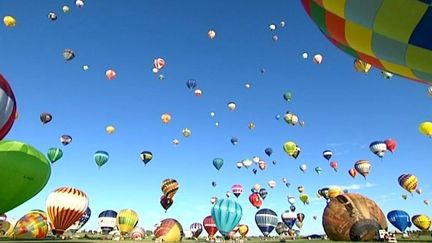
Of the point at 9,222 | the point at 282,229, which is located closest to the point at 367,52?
the point at 9,222

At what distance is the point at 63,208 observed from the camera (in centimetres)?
3188

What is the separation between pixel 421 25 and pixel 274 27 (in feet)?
109

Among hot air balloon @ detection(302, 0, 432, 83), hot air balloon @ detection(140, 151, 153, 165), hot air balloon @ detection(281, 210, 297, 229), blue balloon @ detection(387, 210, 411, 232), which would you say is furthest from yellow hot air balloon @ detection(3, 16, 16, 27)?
blue balloon @ detection(387, 210, 411, 232)

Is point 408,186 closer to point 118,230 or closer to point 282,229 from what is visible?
point 282,229

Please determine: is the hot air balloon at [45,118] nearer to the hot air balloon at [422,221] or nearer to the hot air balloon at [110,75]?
the hot air balloon at [110,75]

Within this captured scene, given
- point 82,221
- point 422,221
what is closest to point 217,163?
point 82,221

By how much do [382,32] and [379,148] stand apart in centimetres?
3864

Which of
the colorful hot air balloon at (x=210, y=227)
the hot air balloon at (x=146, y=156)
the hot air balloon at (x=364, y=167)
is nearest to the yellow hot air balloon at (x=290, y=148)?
the hot air balloon at (x=364, y=167)

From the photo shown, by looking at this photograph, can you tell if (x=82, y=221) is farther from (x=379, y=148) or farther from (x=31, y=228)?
(x=379, y=148)

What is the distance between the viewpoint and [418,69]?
243 inches

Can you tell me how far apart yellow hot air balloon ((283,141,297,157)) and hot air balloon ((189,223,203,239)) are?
20861 mm

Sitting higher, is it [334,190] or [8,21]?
[8,21]

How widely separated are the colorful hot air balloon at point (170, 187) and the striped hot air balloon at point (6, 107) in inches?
1169

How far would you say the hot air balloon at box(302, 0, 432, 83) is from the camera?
18.2 feet
